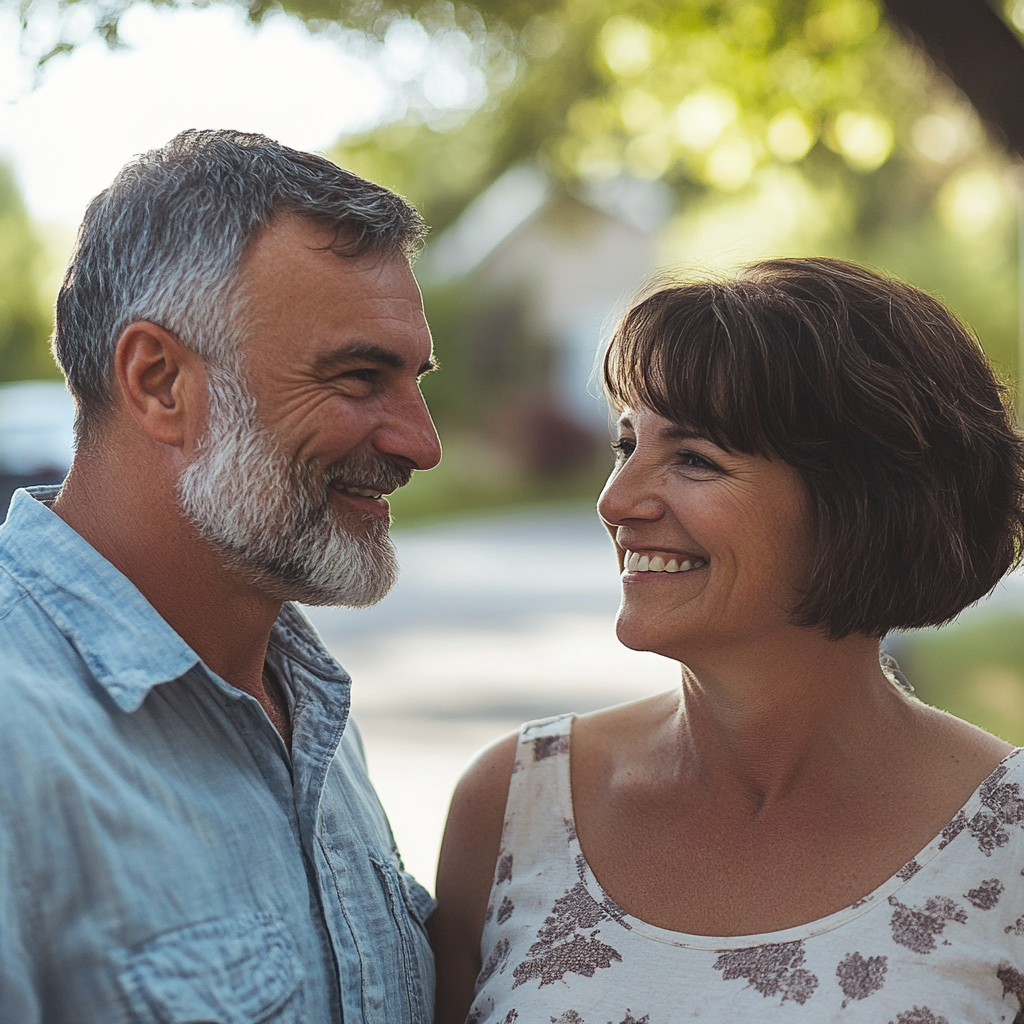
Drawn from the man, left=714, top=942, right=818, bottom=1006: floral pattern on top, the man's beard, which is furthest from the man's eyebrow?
left=714, top=942, right=818, bottom=1006: floral pattern on top

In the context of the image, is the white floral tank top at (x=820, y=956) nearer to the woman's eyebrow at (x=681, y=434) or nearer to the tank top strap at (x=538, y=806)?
the tank top strap at (x=538, y=806)

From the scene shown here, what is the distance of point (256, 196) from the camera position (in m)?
2.06

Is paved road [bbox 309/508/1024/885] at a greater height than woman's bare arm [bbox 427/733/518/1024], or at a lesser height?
lesser

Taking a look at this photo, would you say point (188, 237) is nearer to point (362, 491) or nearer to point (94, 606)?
point (362, 491)

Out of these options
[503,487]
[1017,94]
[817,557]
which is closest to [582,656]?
[1017,94]

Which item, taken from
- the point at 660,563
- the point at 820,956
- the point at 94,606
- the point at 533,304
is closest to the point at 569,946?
the point at 820,956

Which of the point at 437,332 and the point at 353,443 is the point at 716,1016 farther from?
the point at 437,332

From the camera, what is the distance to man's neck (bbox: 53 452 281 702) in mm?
1978

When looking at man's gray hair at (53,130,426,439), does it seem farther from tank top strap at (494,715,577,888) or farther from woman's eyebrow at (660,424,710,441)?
tank top strap at (494,715,577,888)

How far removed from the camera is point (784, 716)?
7.55ft

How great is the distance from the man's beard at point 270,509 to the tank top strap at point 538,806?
0.57 meters

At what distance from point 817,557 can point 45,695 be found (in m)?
1.30

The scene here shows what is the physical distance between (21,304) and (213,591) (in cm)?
2871

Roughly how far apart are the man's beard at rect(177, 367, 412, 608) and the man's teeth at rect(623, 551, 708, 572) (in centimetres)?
49
